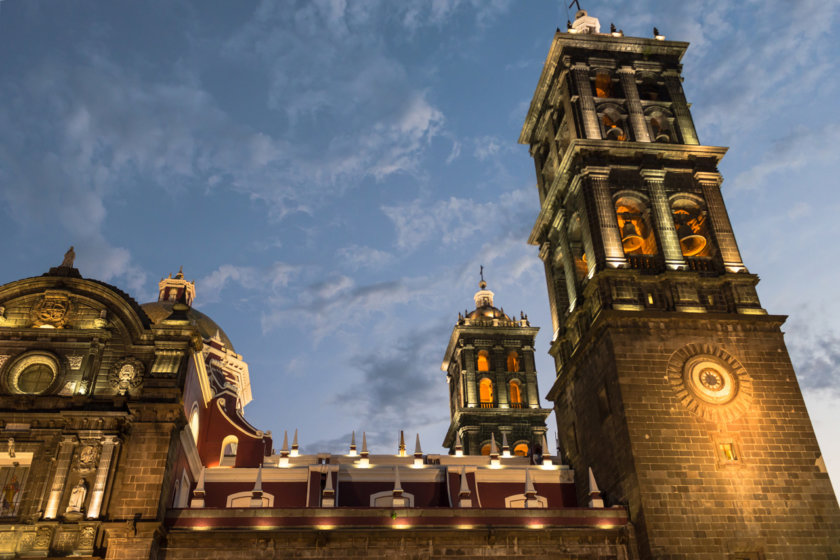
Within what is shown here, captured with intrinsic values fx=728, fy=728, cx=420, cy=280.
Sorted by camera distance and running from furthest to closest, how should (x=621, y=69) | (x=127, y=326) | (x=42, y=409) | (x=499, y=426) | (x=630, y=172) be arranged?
(x=499, y=426) < (x=621, y=69) < (x=630, y=172) < (x=127, y=326) < (x=42, y=409)

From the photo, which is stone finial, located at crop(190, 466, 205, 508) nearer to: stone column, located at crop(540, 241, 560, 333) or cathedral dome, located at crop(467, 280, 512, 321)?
stone column, located at crop(540, 241, 560, 333)

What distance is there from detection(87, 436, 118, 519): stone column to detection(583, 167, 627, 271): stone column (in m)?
21.9

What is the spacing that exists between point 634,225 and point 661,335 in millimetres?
7668

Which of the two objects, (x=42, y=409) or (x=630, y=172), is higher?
(x=630, y=172)

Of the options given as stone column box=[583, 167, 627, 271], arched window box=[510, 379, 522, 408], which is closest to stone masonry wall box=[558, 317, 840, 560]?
stone column box=[583, 167, 627, 271]

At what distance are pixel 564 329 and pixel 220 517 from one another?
19091mm

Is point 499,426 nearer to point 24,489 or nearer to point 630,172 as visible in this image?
point 630,172

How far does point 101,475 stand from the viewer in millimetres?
26562

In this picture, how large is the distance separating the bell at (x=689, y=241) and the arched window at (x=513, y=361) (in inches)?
852

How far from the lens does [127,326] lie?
30578 millimetres

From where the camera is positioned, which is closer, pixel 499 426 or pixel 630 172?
pixel 630 172

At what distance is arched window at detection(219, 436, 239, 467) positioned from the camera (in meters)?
35.2

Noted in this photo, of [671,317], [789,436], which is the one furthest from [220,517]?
[789,436]

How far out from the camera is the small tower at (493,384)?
51.2 meters
